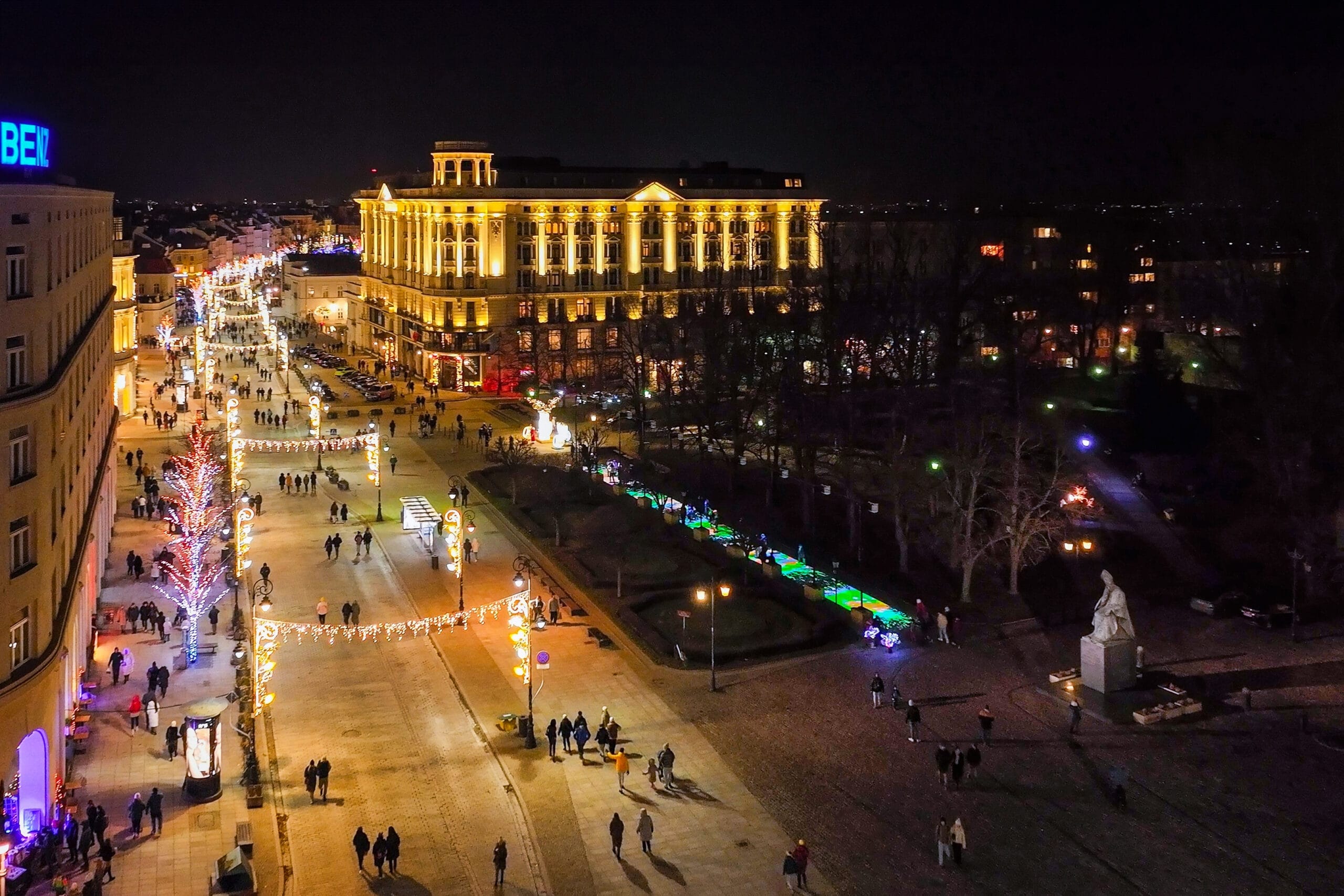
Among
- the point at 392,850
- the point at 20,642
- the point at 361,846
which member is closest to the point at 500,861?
the point at 392,850

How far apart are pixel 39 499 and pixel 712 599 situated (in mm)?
17046

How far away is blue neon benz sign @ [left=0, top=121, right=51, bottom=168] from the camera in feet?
81.5

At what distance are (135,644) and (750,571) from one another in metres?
20.2

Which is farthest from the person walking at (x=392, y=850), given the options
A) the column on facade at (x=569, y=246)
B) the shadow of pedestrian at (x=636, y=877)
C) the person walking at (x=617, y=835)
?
the column on facade at (x=569, y=246)

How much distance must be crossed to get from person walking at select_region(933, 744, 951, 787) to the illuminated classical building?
58111mm

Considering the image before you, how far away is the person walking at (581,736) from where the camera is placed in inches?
1164

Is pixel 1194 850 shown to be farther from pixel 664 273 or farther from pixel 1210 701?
pixel 664 273

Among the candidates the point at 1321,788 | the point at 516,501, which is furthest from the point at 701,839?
the point at 516,501

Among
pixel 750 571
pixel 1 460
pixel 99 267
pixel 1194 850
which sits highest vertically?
pixel 99 267

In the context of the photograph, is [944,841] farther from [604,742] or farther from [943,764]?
[604,742]

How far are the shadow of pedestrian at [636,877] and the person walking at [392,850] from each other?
433 cm

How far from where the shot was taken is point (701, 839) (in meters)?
25.5

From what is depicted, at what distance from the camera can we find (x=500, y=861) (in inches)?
923

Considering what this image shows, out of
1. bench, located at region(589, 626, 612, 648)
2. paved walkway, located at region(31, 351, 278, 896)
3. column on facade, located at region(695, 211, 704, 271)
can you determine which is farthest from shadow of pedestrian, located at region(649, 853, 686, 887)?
column on facade, located at region(695, 211, 704, 271)
